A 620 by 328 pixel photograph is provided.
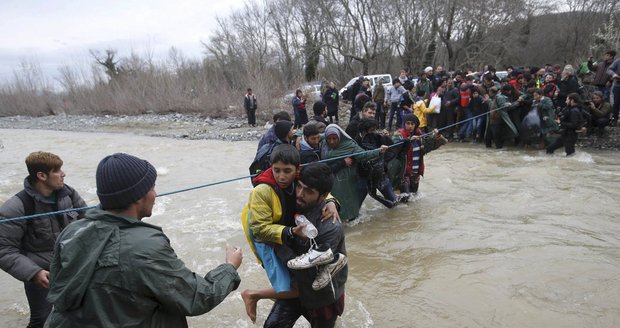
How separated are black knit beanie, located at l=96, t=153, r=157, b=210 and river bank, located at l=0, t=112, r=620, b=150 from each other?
11.0 m

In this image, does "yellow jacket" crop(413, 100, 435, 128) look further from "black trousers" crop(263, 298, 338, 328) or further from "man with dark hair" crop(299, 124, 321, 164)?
"black trousers" crop(263, 298, 338, 328)

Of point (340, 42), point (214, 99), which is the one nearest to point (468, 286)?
point (214, 99)

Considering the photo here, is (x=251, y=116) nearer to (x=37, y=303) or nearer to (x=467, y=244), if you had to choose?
(x=467, y=244)

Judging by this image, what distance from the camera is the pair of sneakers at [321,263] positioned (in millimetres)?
2227

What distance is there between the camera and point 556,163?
849 centimetres

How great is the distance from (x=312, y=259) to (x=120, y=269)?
3.46 ft

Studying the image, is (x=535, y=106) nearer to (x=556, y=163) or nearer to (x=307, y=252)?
(x=556, y=163)

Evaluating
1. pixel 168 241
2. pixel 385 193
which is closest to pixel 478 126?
pixel 385 193

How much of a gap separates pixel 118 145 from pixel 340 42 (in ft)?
51.9

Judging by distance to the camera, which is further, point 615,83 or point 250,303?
point 615,83

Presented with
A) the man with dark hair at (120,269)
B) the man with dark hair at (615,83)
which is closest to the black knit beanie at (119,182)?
the man with dark hair at (120,269)

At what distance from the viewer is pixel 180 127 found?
62.6 feet

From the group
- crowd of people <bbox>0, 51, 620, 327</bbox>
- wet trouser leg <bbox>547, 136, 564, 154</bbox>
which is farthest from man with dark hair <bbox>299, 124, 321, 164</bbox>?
wet trouser leg <bbox>547, 136, 564, 154</bbox>

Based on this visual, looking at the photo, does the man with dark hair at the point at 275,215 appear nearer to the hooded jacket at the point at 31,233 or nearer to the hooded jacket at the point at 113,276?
the hooded jacket at the point at 113,276
